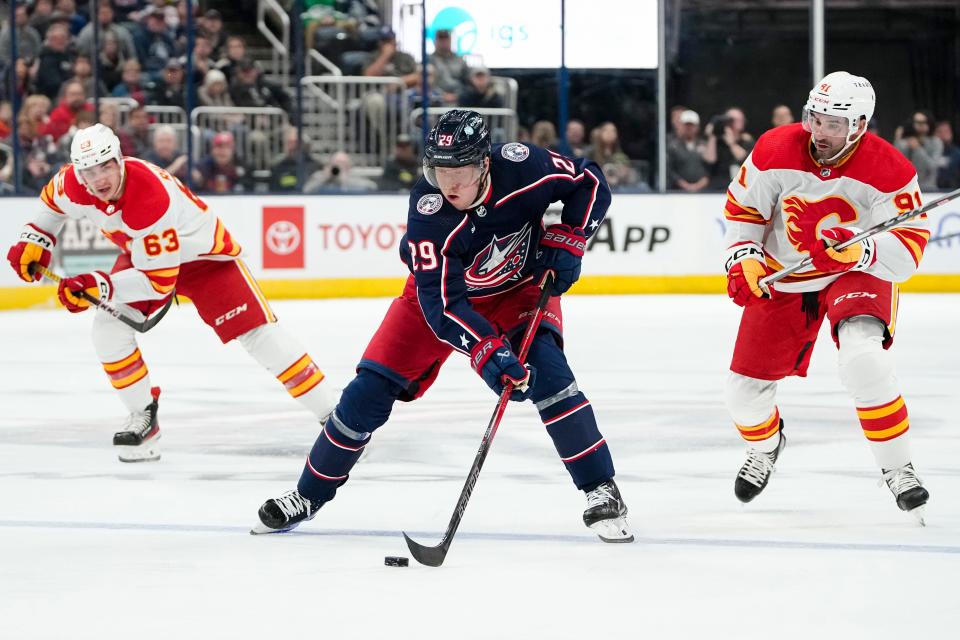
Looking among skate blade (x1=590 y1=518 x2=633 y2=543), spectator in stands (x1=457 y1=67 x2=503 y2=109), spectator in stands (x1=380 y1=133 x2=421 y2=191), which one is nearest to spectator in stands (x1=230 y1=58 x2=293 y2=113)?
spectator in stands (x1=380 y1=133 x2=421 y2=191)

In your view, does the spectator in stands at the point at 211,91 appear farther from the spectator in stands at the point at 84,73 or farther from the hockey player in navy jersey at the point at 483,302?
the hockey player in navy jersey at the point at 483,302

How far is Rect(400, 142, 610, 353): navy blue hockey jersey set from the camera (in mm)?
3125

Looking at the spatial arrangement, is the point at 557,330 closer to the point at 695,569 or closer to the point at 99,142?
the point at 695,569

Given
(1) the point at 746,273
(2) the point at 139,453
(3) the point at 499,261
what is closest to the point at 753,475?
(1) the point at 746,273

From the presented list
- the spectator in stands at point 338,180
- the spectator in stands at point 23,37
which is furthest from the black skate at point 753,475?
the spectator in stands at point 23,37

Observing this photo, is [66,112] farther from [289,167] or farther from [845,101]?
[845,101]

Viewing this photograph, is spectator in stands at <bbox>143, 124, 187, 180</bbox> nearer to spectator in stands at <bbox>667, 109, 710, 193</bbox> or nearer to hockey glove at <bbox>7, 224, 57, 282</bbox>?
spectator in stands at <bbox>667, 109, 710, 193</bbox>

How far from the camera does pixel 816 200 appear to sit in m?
3.56

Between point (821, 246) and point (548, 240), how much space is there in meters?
0.67

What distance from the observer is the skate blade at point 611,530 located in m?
3.24

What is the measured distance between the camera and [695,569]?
3012mm

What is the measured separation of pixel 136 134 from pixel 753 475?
708 cm

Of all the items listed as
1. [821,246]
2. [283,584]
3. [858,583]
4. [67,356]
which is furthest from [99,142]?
[67,356]

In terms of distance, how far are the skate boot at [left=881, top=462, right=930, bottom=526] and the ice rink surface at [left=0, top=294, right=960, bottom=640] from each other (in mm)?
51
